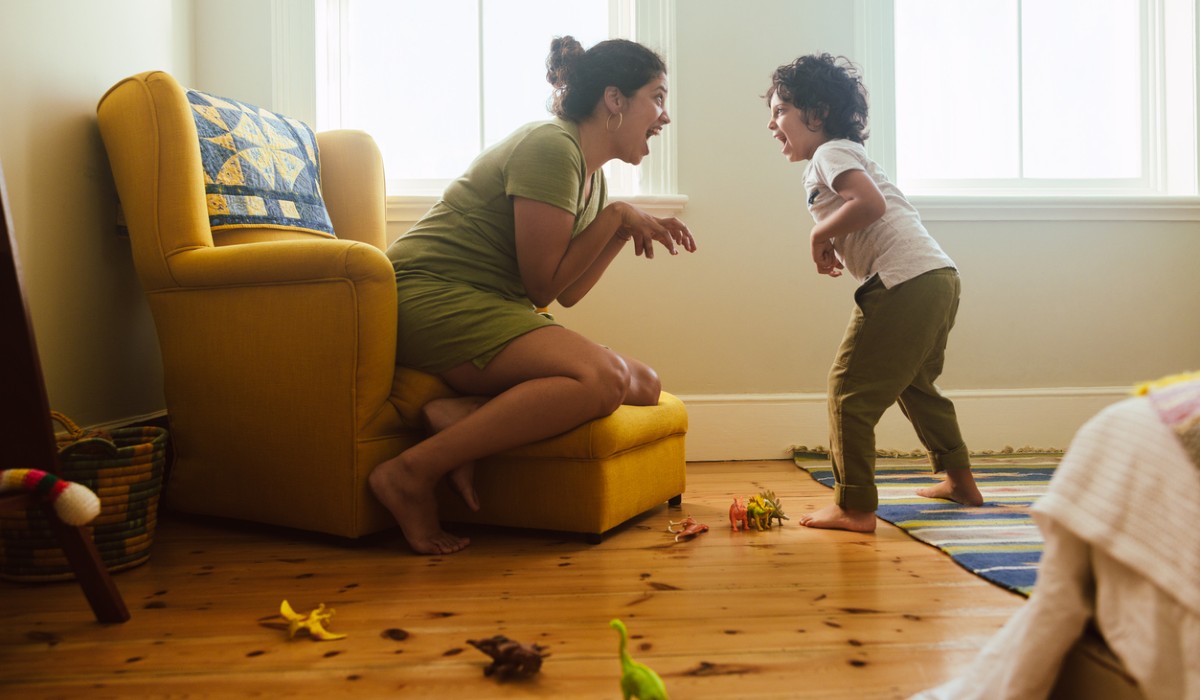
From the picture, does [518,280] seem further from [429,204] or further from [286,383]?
[429,204]

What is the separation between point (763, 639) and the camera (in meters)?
1.19

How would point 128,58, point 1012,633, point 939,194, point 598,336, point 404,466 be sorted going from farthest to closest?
point 939,194 → point 598,336 → point 128,58 → point 404,466 → point 1012,633

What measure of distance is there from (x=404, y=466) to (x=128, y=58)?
4.72 ft

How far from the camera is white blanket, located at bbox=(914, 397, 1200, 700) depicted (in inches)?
27.4

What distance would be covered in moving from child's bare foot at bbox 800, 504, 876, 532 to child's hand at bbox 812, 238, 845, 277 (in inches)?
21.3

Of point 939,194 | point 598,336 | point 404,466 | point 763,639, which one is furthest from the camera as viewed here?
point 939,194

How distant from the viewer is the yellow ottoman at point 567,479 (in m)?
1.73

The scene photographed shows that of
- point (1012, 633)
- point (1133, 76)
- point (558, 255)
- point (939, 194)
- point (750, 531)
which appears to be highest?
point (1133, 76)

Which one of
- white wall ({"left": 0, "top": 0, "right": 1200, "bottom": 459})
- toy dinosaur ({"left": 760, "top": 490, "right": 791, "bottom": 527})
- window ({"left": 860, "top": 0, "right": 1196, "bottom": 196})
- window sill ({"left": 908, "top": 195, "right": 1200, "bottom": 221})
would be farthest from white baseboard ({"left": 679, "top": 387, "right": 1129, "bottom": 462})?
toy dinosaur ({"left": 760, "top": 490, "right": 791, "bottom": 527})

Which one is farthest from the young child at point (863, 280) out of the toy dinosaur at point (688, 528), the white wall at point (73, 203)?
the white wall at point (73, 203)

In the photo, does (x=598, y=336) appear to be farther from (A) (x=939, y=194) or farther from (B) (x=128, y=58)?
(B) (x=128, y=58)

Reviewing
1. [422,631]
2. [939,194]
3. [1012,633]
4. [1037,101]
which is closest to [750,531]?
[422,631]

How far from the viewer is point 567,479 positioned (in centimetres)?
175

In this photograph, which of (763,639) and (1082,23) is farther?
(1082,23)
